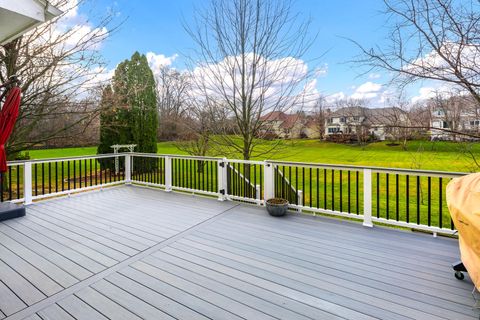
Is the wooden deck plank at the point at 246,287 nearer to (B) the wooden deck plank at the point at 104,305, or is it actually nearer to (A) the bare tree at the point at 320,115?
(B) the wooden deck plank at the point at 104,305

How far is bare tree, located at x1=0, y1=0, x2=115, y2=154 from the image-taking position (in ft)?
19.2

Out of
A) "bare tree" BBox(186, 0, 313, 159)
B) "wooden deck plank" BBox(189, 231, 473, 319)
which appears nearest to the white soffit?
"wooden deck plank" BBox(189, 231, 473, 319)

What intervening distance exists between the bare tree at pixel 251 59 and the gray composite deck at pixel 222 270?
9.14 feet

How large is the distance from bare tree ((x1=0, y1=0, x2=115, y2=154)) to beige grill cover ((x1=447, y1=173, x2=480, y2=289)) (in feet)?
23.3

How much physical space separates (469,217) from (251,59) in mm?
4784

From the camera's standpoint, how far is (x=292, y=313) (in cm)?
194

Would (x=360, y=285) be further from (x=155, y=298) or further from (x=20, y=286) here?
(x=20, y=286)

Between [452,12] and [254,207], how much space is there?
3835mm

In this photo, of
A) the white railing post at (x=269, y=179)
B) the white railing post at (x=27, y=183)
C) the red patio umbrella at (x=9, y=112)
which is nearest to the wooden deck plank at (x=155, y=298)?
the red patio umbrella at (x=9, y=112)

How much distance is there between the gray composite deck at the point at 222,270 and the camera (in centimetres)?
200

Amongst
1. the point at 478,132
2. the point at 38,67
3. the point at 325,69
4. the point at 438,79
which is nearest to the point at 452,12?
the point at 438,79

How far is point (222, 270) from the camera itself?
8.45ft

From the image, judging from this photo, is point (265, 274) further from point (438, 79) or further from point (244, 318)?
point (438, 79)

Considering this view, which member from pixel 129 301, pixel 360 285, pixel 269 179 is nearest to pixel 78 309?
pixel 129 301
